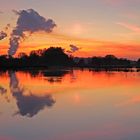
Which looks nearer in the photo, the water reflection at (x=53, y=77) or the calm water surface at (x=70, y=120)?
the calm water surface at (x=70, y=120)

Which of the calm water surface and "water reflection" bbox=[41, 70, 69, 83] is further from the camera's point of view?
"water reflection" bbox=[41, 70, 69, 83]

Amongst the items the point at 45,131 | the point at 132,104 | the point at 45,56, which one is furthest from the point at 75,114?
the point at 45,56

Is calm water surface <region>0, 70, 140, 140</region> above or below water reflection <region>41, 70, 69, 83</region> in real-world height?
below

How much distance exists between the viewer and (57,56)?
125938 millimetres

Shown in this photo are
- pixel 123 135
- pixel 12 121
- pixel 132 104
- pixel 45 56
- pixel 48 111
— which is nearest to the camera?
pixel 123 135

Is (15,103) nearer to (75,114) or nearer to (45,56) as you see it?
(75,114)

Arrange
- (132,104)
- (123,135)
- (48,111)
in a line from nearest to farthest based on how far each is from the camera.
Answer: (123,135), (48,111), (132,104)

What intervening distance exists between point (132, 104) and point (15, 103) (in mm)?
4513

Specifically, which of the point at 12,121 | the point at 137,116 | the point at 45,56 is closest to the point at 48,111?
the point at 12,121

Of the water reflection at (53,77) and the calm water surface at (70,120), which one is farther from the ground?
the water reflection at (53,77)

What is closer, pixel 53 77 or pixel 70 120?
pixel 70 120

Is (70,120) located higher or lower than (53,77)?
lower

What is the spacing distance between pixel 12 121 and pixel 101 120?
2459 mm

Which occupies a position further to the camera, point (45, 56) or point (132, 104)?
point (45, 56)
